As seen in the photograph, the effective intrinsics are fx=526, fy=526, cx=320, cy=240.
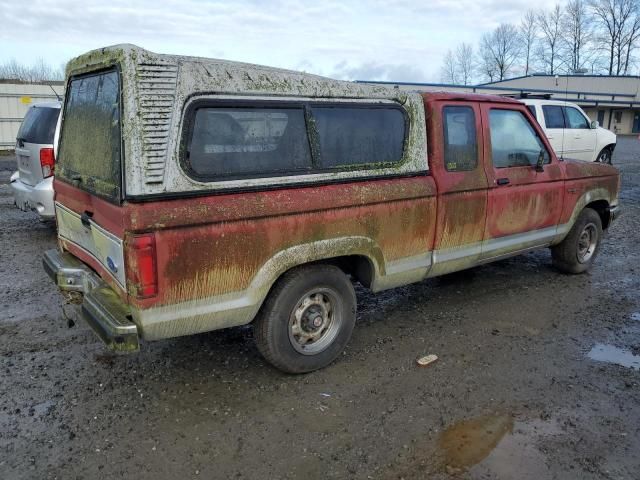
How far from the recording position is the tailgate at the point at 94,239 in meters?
3.06

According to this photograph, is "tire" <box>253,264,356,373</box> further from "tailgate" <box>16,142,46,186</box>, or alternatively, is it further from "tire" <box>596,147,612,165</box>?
"tire" <box>596,147,612,165</box>

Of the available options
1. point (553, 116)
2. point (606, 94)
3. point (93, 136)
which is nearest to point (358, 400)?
point (93, 136)

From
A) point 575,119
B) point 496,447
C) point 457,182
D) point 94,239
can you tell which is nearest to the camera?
point 496,447

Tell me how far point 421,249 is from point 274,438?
75.8 inches

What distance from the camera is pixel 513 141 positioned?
16.4 ft

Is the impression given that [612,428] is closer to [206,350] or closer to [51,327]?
[206,350]

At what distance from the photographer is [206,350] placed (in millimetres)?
4203

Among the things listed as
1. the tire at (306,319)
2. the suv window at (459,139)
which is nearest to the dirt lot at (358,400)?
the tire at (306,319)

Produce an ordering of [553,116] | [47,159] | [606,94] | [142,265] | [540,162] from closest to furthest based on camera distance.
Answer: [142,265], [540,162], [47,159], [553,116], [606,94]

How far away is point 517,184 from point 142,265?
11.6ft

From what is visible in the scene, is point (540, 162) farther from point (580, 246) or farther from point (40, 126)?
point (40, 126)

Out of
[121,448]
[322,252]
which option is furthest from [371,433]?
[121,448]

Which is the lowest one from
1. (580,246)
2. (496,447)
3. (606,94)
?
(496,447)

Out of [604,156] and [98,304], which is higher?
[604,156]
